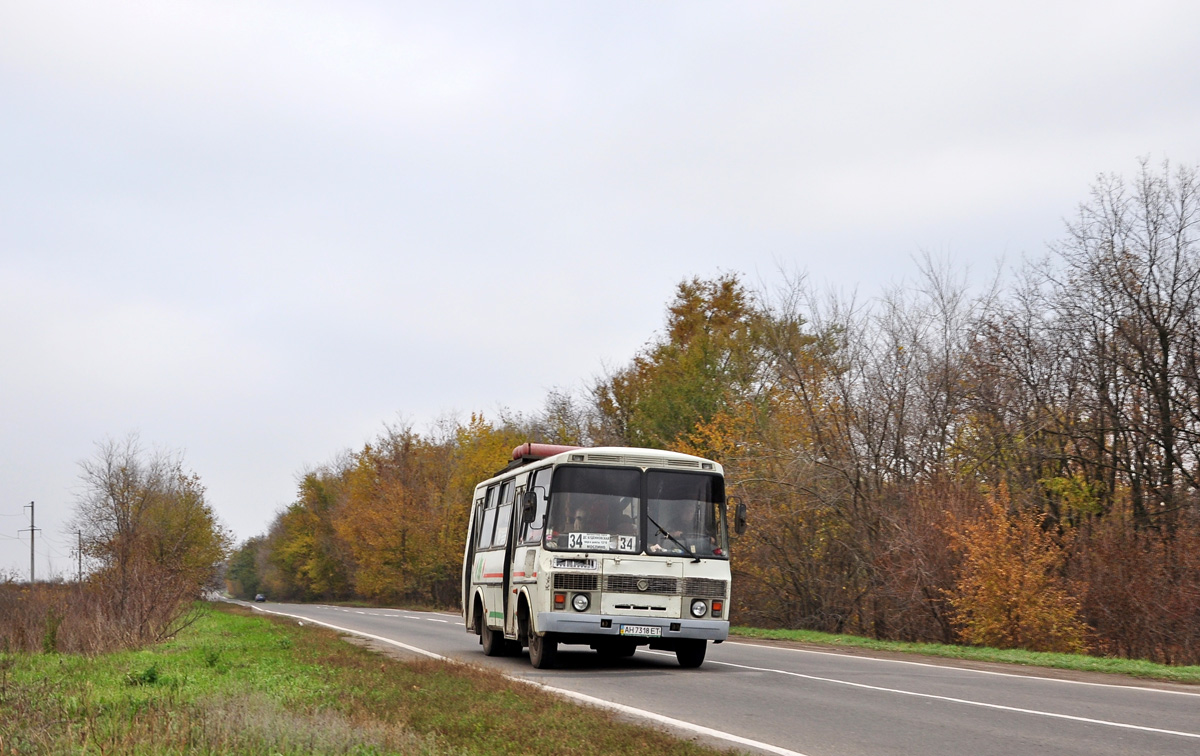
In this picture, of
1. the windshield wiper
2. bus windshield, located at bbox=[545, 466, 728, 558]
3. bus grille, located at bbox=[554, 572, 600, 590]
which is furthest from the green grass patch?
bus grille, located at bbox=[554, 572, 600, 590]

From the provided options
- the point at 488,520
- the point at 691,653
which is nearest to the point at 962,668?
→ the point at 691,653

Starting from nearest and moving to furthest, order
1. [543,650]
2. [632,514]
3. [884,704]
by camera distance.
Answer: [884,704]
[632,514]
[543,650]

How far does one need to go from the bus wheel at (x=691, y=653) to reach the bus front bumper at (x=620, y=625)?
26.3 inches

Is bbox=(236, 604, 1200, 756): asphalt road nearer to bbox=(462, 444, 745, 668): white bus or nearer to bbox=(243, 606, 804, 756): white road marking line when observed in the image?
bbox=(243, 606, 804, 756): white road marking line

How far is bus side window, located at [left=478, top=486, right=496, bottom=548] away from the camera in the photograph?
2069cm

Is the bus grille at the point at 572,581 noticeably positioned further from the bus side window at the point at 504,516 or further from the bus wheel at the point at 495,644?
the bus wheel at the point at 495,644

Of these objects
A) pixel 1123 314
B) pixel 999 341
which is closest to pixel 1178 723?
pixel 1123 314

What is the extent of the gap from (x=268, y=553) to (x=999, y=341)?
116m

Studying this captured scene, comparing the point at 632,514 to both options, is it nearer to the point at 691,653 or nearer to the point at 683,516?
the point at 683,516

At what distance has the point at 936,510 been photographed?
26516 mm

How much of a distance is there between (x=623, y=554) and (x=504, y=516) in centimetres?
396

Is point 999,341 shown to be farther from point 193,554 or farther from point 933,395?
point 193,554

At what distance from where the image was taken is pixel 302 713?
10.0 m

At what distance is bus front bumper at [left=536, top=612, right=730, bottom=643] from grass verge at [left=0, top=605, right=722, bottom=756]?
139 centimetres
